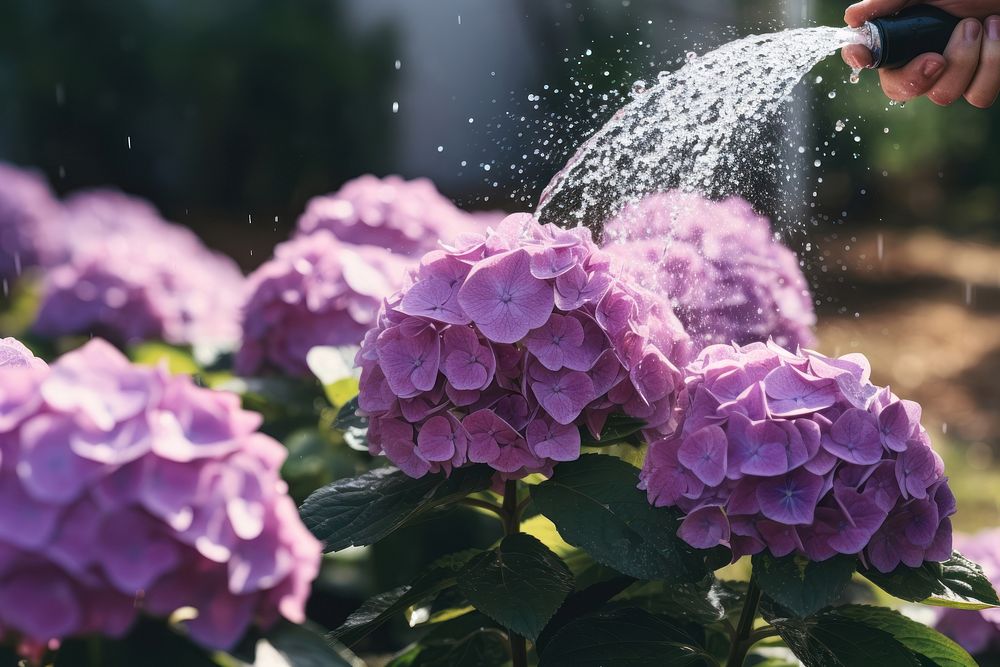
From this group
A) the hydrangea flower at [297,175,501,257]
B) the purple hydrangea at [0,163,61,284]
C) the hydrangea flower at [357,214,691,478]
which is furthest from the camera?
the purple hydrangea at [0,163,61,284]

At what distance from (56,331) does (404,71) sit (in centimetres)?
645

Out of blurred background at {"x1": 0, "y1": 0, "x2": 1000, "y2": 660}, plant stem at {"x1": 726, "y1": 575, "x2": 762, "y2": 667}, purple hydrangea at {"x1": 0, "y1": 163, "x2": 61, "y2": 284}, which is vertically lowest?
blurred background at {"x1": 0, "y1": 0, "x2": 1000, "y2": 660}

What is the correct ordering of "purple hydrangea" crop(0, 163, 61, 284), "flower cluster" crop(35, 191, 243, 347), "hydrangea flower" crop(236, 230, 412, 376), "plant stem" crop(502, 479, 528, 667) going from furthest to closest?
"purple hydrangea" crop(0, 163, 61, 284)
"flower cluster" crop(35, 191, 243, 347)
"hydrangea flower" crop(236, 230, 412, 376)
"plant stem" crop(502, 479, 528, 667)

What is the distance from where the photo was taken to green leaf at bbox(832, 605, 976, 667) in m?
1.14

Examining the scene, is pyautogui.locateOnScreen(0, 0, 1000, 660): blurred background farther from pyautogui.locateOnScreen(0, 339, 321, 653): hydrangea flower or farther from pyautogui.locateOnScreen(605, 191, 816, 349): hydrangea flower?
pyautogui.locateOnScreen(0, 339, 321, 653): hydrangea flower

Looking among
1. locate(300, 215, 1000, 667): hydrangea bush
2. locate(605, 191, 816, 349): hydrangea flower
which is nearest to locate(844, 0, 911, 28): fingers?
locate(605, 191, 816, 349): hydrangea flower

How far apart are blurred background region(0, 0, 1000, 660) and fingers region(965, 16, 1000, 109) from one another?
5.47 metres

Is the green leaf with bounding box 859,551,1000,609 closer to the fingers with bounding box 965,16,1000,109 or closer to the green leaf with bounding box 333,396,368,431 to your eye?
the green leaf with bounding box 333,396,368,431

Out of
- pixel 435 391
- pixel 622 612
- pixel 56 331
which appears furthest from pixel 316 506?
pixel 56 331

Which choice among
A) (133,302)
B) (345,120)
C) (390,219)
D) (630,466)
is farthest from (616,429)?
(345,120)

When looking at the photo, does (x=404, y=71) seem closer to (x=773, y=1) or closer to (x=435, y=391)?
(x=773, y=1)

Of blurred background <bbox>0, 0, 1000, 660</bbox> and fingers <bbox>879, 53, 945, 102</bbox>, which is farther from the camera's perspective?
blurred background <bbox>0, 0, 1000, 660</bbox>

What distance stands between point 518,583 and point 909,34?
0.93m

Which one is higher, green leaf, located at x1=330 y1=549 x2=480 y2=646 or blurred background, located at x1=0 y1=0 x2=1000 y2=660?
green leaf, located at x1=330 y1=549 x2=480 y2=646
